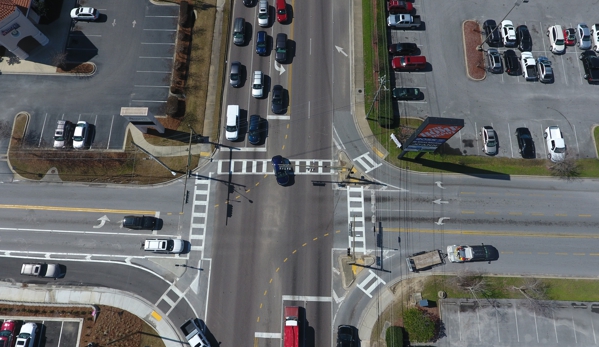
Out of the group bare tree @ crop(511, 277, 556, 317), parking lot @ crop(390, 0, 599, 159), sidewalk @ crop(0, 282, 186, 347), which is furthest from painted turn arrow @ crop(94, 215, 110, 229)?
bare tree @ crop(511, 277, 556, 317)

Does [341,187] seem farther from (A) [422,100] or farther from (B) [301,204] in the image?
(A) [422,100]

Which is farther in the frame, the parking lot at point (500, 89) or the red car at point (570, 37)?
the red car at point (570, 37)

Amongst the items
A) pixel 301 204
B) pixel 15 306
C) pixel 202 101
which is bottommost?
pixel 15 306

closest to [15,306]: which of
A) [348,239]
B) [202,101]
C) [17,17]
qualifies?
[202,101]

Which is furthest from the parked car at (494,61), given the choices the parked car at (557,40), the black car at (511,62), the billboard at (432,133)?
the billboard at (432,133)

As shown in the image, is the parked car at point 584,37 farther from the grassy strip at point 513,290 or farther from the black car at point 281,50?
the black car at point 281,50
